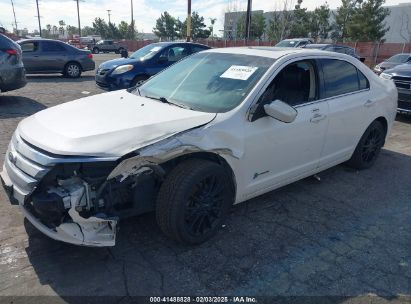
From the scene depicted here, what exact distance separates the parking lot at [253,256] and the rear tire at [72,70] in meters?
11.6

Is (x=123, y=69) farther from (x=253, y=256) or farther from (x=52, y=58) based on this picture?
(x=253, y=256)

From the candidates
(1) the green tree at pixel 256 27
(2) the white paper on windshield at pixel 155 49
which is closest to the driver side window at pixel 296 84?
(2) the white paper on windshield at pixel 155 49

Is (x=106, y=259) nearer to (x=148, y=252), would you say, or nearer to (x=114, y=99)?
(x=148, y=252)

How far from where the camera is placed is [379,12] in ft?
120

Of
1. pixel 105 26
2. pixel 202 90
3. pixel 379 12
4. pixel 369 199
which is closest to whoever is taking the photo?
pixel 202 90

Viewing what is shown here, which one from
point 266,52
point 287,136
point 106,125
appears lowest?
point 287,136

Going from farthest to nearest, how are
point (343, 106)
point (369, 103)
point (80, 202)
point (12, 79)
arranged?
point (12, 79), point (369, 103), point (343, 106), point (80, 202)

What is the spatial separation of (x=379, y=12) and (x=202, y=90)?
39.6m

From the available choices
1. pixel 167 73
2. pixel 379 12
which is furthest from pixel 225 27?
pixel 167 73

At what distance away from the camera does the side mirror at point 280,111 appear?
323cm

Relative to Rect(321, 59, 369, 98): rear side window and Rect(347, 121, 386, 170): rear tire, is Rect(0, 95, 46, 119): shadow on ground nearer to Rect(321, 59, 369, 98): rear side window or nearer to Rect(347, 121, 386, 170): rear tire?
Rect(321, 59, 369, 98): rear side window

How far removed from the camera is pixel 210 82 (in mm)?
3744

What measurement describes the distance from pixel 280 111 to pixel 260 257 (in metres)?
1.26

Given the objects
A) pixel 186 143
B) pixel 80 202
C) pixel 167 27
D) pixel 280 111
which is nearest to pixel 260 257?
pixel 186 143
